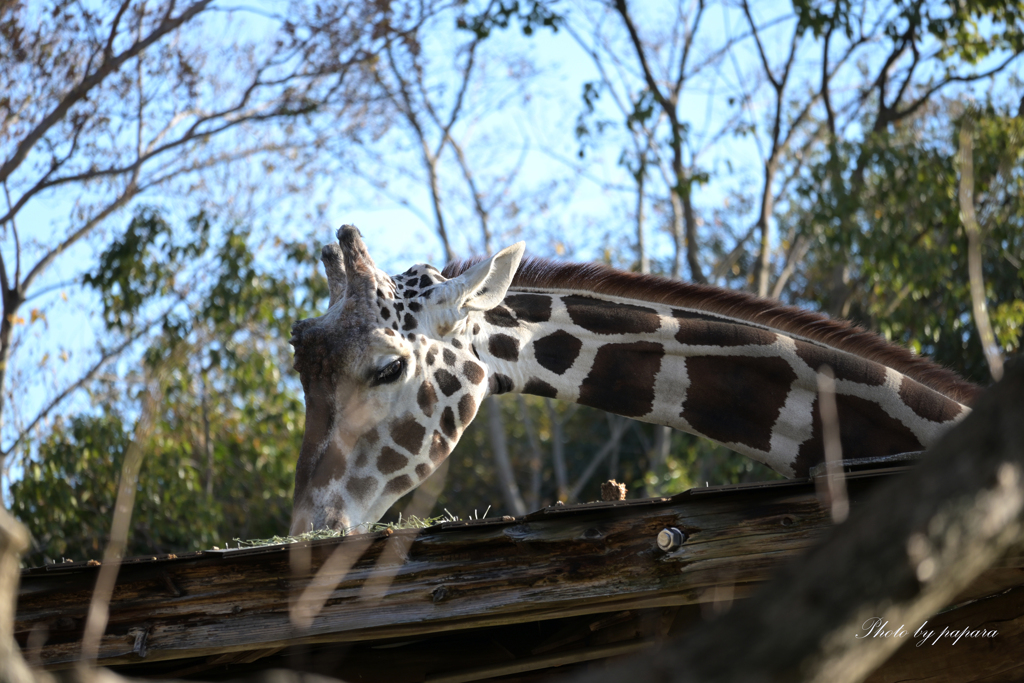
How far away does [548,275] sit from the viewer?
5191 millimetres

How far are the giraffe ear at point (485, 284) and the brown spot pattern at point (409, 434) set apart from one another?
615 millimetres

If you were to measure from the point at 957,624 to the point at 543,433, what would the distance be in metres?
16.4

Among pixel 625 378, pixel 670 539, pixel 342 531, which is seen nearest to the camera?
pixel 670 539

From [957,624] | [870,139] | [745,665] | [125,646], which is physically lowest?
[957,624]

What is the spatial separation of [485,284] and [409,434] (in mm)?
876

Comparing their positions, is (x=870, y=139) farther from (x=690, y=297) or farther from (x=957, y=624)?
(x=957, y=624)

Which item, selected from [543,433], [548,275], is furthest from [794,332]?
[543,433]

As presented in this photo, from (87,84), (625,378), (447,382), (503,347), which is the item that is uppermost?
(87,84)

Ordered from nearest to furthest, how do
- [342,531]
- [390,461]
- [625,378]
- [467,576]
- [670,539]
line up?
[670,539] < [467,576] < [342,531] < [390,461] < [625,378]

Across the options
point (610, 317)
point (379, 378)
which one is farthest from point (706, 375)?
point (379, 378)

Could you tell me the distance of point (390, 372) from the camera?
Result: 4.55 m

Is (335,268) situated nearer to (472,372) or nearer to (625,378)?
(472,372)

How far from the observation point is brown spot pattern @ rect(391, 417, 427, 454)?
4664mm

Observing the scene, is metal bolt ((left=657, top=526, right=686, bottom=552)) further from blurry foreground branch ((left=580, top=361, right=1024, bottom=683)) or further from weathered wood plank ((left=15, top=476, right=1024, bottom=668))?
blurry foreground branch ((left=580, top=361, right=1024, bottom=683))
